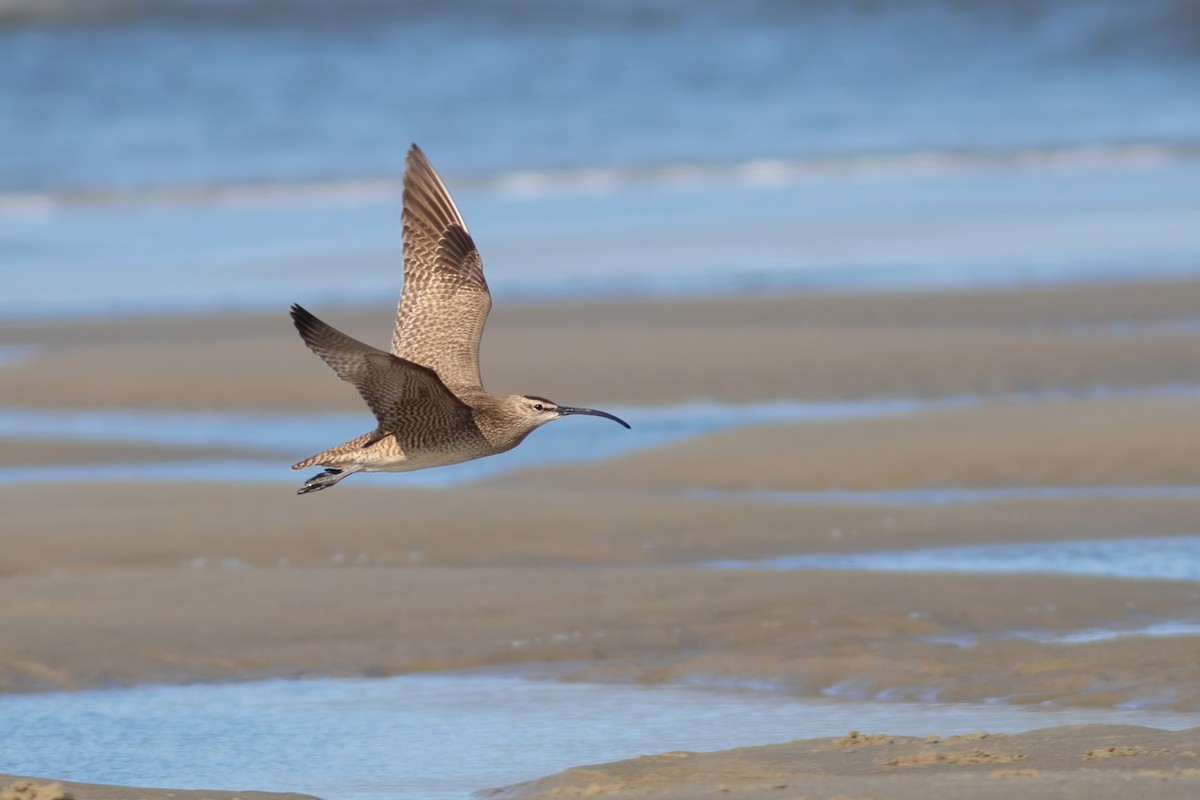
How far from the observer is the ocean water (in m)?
15.8

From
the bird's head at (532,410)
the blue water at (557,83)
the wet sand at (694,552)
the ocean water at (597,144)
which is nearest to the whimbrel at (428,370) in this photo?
the bird's head at (532,410)

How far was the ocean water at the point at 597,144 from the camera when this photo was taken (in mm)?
15773

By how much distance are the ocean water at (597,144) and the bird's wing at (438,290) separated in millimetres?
6868

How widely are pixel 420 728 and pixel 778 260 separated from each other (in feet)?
33.1

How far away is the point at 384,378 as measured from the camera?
20.0 feet

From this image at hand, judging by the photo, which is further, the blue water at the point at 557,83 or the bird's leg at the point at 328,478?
the blue water at the point at 557,83

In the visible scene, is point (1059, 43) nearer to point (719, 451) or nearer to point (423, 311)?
point (719, 451)

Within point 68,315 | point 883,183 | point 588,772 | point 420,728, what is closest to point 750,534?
point 420,728

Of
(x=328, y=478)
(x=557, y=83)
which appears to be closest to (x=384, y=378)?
(x=328, y=478)

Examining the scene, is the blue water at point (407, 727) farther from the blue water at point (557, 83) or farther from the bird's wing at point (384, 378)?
the blue water at point (557, 83)

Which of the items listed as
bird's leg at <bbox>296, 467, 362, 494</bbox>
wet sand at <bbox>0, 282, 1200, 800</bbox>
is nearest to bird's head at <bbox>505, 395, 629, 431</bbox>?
bird's leg at <bbox>296, 467, 362, 494</bbox>

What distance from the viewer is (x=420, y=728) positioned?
5906mm

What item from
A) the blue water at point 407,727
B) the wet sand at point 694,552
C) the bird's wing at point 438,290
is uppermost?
the bird's wing at point 438,290

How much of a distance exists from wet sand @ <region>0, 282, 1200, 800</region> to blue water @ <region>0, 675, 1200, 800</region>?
187 millimetres
